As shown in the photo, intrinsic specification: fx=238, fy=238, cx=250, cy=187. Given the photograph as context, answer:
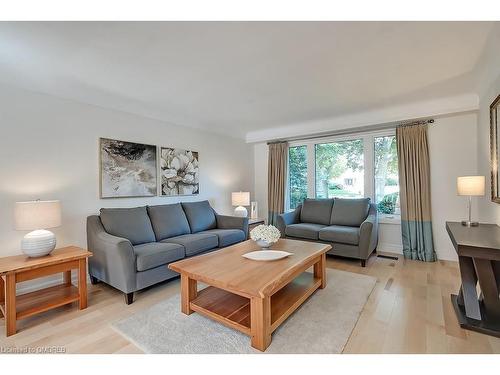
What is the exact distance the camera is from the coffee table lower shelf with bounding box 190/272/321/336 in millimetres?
1748

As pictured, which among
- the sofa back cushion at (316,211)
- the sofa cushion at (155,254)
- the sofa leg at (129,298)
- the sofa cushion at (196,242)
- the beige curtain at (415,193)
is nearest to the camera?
the sofa leg at (129,298)

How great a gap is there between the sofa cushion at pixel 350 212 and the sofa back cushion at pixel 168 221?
2383mm

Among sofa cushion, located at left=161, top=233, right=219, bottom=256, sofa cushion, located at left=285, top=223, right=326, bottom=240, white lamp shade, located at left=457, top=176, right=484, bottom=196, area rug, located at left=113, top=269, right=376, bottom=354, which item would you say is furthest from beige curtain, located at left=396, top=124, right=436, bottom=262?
sofa cushion, located at left=161, top=233, right=219, bottom=256

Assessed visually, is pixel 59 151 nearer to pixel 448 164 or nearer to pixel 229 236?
pixel 229 236

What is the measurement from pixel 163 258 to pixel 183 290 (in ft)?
2.01

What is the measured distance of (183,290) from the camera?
204cm

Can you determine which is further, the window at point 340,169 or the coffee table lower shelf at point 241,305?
the window at point 340,169

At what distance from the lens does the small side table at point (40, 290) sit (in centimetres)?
181

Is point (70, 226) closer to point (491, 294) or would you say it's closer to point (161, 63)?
point (161, 63)

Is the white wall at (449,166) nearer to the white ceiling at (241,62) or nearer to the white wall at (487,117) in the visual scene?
the white wall at (487,117)

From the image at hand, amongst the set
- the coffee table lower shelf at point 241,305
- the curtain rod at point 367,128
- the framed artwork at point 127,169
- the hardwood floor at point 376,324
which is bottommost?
the hardwood floor at point 376,324

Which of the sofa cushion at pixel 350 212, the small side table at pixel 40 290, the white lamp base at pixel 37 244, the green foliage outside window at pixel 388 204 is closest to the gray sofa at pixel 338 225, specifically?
the sofa cushion at pixel 350 212

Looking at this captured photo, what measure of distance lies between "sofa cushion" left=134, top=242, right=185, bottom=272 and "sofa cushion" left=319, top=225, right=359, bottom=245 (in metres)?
1.99

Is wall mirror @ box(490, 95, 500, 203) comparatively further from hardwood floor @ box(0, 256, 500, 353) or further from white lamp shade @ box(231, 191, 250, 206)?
white lamp shade @ box(231, 191, 250, 206)
